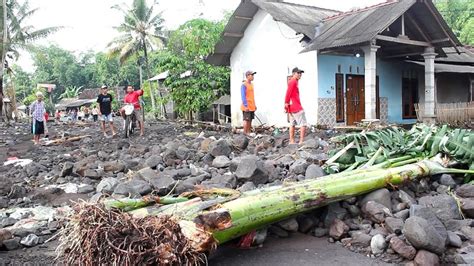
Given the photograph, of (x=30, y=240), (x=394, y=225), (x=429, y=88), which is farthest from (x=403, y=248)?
(x=429, y=88)

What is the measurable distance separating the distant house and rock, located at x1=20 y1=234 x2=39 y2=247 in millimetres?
9860

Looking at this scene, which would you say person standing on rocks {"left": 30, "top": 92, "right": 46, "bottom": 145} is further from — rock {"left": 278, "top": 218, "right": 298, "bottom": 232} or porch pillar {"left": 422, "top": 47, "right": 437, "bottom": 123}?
porch pillar {"left": 422, "top": 47, "right": 437, "bottom": 123}

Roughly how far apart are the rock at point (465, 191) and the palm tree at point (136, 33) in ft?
94.2

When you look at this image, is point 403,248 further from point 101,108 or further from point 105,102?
point 101,108

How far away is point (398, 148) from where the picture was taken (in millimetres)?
5320

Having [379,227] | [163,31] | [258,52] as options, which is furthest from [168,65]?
[163,31]

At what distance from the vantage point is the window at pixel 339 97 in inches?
583

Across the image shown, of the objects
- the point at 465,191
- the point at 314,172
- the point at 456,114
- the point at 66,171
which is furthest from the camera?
the point at 456,114

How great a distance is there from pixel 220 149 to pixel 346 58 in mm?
8974

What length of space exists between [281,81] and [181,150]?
8.39 meters

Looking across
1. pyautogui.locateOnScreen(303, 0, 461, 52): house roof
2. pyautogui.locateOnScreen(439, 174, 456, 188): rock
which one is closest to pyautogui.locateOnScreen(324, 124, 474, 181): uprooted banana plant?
pyautogui.locateOnScreen(439, 174, 456, 188): rock

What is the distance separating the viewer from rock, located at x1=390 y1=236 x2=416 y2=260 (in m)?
3.40

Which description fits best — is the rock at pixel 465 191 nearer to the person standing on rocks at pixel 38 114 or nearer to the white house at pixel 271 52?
the white house at pixel 271 52

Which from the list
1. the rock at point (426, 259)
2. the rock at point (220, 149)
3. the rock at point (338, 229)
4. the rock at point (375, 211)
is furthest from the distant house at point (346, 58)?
the rock at point (426, 259)
